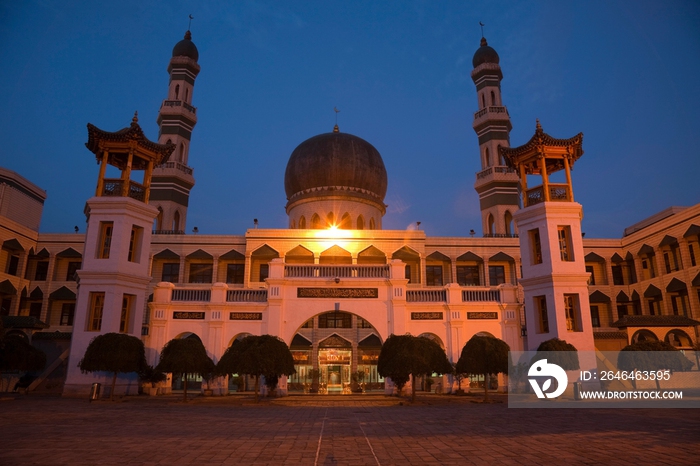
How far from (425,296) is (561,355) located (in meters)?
7.25

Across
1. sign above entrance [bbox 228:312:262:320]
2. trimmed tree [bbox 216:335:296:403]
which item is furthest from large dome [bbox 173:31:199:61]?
trimmed tree [bbox 216:335:296:403]

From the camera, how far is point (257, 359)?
1941 cm

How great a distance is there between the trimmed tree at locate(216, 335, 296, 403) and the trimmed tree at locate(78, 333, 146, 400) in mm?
4000

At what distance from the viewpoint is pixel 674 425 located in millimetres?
11781

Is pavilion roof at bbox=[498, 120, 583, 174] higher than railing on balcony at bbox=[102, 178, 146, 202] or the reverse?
higher

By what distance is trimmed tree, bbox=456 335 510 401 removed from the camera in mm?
20391

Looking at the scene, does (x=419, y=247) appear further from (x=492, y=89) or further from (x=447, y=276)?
(x=492, y=89)

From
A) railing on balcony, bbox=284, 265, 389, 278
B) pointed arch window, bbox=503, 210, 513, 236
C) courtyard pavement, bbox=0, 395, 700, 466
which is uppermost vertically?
pointed arch window, bbox=503, 210, 513, 236

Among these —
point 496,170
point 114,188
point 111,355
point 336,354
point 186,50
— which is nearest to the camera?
point 111,355

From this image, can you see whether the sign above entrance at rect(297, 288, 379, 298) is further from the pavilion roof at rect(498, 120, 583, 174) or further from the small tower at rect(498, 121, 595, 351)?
the pavilion roof at rect(498, 120, 583, 174)

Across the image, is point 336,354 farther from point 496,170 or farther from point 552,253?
point 496,170

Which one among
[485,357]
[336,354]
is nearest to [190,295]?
[336,354]

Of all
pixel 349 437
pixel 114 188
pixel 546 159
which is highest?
pixel 546 159

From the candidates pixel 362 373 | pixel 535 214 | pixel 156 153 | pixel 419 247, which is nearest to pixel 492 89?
pixel 419 247
